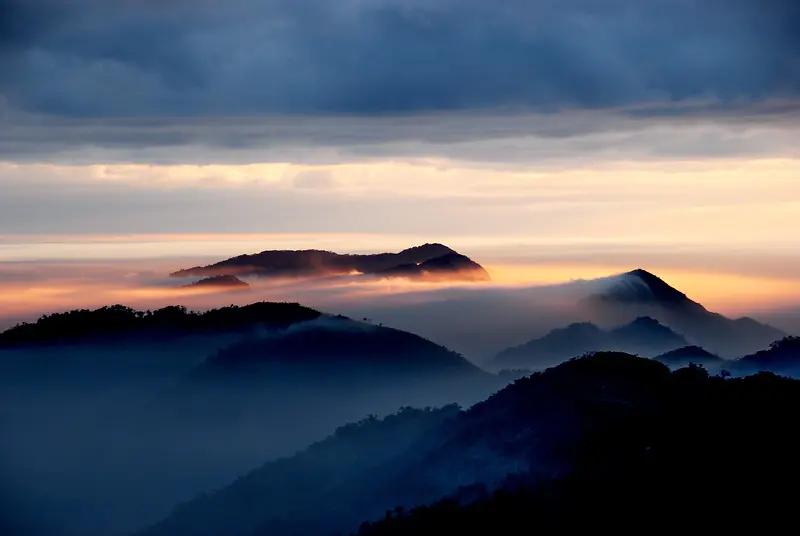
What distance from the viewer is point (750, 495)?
124m

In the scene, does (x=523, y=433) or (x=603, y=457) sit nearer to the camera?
(x=603, y=457)

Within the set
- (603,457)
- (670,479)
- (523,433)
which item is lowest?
(670,479)

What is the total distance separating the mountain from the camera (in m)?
128

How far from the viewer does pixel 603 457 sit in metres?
144

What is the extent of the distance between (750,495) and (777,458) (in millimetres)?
8133

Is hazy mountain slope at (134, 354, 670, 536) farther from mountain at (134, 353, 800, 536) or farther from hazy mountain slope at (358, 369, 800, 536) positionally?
hazy mountain slope at (358, 369, 800, 536)

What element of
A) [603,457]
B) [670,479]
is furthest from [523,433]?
[670,479]

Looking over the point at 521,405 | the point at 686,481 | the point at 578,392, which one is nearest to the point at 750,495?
the point at 686,481

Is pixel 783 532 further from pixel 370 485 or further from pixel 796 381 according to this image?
pixel 370 485

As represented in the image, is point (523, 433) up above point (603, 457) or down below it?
above

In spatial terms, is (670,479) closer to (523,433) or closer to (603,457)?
(603,457)

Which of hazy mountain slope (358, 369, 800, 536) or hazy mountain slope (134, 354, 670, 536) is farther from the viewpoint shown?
hazy mountain slope (134, 354, 670, 536)

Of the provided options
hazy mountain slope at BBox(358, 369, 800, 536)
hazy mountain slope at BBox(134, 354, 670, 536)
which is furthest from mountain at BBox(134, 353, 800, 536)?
hazy mountain slope at BBox(134, 354, 670, 536)

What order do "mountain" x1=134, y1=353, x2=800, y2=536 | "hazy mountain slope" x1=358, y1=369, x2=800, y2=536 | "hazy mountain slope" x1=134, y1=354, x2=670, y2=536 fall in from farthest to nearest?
"hazy mountain slope" x1=134, y1=354, x2=670, y2=536 < "mountain" x1=134, y1=353, x2=800, y2=536 < "hazy mountain slope" x1=358, y1=369, x2=800, y2=536
